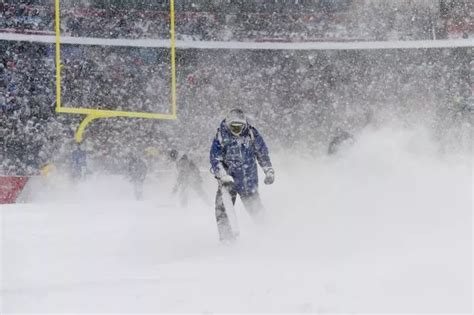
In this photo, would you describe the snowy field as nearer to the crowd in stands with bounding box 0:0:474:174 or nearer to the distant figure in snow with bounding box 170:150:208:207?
the distant figure in snow with bounding box 170:150:208:207

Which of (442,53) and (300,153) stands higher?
(442,53)

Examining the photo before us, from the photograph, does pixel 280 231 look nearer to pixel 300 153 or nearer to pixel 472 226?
pixel 472 226

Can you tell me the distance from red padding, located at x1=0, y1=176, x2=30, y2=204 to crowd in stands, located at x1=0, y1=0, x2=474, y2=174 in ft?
7.74

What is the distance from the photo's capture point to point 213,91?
641 inches

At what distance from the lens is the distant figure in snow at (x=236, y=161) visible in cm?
605

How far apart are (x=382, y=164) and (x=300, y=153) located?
4759 mm

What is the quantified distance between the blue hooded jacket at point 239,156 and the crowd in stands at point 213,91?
29.7 feet

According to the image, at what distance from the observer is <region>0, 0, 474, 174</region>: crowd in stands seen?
15.2 meters

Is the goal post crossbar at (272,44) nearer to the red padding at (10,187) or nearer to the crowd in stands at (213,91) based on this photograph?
the crowd in stands at (213,91)

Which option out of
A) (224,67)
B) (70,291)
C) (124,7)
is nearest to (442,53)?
(224,67)

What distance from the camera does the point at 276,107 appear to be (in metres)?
16.3

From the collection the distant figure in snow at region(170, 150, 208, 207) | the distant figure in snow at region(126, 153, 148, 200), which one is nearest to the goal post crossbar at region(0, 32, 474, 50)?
the distant figure in snow at region(126, 153, 148, 200)

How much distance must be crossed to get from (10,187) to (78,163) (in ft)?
5.13

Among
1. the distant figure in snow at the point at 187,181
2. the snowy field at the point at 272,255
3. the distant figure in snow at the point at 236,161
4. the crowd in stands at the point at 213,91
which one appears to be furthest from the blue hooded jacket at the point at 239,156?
the crowd in stands at the point at 213,91
